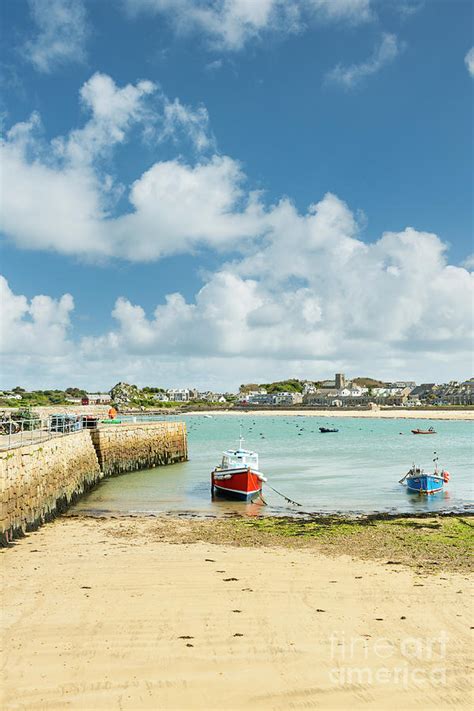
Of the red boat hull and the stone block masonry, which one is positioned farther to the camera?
the red boat hull

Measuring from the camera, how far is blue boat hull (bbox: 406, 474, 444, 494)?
86.9ft

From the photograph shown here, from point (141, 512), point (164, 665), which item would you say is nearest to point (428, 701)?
point (164, 665)

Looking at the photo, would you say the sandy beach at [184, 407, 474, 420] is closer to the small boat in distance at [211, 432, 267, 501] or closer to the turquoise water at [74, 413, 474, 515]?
the turquoise water at [74, 413, 474, 515]

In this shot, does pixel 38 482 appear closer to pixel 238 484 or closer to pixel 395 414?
pixel 238 484

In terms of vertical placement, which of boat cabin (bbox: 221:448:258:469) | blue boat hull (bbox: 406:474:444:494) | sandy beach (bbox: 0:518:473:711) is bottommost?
blue boat hull (bbox: 406:474:444:494)

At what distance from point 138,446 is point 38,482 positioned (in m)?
19.8

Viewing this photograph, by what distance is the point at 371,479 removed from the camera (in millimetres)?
32062

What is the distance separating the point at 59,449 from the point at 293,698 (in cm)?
1809

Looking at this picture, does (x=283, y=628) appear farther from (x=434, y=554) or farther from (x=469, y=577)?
(x=434, y=554)

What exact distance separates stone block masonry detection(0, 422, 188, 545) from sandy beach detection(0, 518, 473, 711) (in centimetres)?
219

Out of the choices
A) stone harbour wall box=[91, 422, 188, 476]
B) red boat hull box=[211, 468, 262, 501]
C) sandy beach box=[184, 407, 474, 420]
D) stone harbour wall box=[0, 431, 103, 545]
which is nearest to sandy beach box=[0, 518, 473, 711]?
stone harbour wall box=[0, 431, 103, 545]

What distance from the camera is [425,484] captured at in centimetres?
2650

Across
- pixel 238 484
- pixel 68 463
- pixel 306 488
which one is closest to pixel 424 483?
pixel 306 488

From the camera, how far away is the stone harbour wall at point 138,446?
34.2 meters
